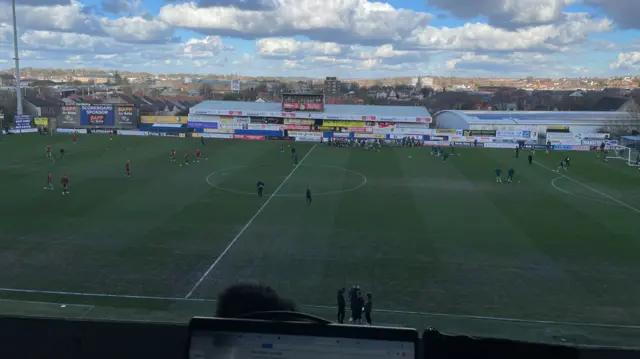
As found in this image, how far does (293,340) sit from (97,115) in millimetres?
57759

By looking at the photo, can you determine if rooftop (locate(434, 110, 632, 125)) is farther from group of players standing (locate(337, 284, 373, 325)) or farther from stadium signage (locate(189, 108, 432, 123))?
group of players standing (locate(337, 284, 373, 325))

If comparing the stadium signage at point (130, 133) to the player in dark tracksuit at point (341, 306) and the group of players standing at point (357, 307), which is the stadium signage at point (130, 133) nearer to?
the player in dark tracksuit at point (341, 306)

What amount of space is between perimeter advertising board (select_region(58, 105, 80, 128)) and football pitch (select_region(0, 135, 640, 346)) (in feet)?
72.3

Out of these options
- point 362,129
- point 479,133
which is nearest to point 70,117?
point 362,129

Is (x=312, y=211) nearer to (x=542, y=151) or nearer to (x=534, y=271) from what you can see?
(x=534, y=271)

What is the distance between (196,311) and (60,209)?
43.7ft

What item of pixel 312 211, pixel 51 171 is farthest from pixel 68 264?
pixel 51 171

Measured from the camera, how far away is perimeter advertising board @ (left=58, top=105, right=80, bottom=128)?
54.8 m

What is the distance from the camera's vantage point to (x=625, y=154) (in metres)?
43.1

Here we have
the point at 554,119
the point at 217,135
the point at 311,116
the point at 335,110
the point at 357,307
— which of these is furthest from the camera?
the point at 335,110

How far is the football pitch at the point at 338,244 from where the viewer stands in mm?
12914

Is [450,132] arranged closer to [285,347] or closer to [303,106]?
[303,106]

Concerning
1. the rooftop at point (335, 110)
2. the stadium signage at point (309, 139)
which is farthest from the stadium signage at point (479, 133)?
the stadium signage at point (309, 139)

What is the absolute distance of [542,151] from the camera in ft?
154
